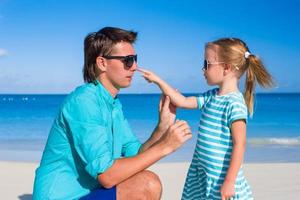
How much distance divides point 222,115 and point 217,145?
209mm

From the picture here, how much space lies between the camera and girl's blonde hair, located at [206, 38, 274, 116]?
3.74 metres

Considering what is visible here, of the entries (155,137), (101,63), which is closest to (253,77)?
(155,137)

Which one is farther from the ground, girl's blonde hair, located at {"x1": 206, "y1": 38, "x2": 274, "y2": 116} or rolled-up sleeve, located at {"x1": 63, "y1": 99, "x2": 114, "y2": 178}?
girl's blonde hair, located at {"x1": 206, "y1": 38, "x2": 274, "y2": 116}

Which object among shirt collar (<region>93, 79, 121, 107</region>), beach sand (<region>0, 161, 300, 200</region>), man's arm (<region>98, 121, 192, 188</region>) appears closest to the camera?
man's arm (<region>98, 121, 192, 188</region>)

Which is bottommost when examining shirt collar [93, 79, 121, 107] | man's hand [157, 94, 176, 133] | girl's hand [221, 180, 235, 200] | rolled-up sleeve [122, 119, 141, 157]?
girl's hand [221, 180, 235, 200]

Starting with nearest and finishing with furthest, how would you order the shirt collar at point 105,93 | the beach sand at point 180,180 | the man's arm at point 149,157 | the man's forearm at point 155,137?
1. the man's arm at point 149,157
2. the shirt collar at point 105,93
3. the man's forearm at point 155,137
4. the beach sand at point 180,180

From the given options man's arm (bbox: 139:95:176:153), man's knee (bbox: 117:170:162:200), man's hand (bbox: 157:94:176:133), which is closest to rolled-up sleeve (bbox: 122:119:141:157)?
man's arm (bbox: 139:95:176:153)

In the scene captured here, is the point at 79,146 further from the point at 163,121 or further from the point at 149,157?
the point at 163,121

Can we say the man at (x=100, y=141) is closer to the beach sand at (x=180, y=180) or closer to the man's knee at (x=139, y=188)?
the man's knee at (x=139, y=188)

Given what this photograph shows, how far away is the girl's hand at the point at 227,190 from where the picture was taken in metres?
3.45

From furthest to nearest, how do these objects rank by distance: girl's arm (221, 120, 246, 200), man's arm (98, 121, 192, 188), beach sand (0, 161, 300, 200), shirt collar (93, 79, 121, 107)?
beach sand (0, 161, 300, 200) → girl's arm (221, 120, 246, 200) → shirt collar (93, 79, 121, 107) → man's arm (98, 121, 192, 188)

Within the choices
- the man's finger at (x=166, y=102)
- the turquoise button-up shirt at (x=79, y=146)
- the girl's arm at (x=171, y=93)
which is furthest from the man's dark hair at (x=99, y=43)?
the man's finger at (x=166, y=102)

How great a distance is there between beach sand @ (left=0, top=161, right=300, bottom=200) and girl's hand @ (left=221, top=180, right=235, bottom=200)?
236 cm

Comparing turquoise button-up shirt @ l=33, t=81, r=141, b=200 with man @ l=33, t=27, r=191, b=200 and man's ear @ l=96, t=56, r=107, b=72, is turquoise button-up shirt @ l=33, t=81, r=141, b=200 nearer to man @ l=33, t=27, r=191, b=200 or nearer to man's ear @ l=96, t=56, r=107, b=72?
man @ l=33, t=27, r=191, b=200
